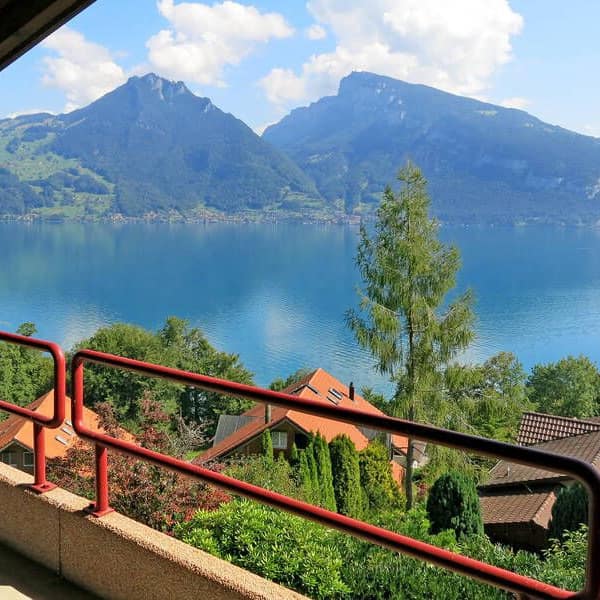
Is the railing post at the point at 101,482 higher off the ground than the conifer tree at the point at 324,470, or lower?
higher

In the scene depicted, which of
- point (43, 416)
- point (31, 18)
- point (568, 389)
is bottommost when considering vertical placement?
point (568, 389)

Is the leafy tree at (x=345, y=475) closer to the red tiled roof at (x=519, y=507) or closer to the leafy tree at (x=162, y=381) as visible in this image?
the red tiled roof at (x=519, y=507)

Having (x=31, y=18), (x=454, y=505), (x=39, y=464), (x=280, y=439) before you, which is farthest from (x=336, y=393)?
(x=31, y=18)

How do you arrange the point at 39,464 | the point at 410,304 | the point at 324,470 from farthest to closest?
the point at 324,470, the point at 410,304, the point at 39,464

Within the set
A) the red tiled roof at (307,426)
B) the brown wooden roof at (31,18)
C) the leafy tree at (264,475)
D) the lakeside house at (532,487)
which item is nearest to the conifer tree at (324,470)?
the red tiled roof at (307,426)

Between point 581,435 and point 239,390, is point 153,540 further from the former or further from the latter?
point 581,435

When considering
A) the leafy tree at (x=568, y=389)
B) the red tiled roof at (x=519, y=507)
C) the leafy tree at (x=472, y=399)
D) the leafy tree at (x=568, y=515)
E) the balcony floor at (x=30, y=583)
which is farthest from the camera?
the leafy tree at (x=568, y=389)

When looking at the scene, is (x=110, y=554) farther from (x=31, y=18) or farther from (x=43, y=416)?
(x=31, y=18)

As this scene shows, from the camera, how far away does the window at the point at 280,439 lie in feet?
79.6

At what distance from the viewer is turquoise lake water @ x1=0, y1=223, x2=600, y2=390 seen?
60.6 meters

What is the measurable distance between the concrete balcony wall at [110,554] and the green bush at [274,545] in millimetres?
1118

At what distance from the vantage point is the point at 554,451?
72.2 feet

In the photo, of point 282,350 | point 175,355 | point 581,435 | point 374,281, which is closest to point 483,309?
point 282,350

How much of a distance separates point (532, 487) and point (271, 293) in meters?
72.4
